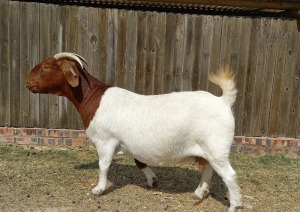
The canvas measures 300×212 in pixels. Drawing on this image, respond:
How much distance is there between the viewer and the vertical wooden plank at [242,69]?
7.11 m

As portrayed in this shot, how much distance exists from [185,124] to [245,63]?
3.29 m

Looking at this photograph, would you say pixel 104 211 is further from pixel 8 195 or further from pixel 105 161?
pixel 8 195

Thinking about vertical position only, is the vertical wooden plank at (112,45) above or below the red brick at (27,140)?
above

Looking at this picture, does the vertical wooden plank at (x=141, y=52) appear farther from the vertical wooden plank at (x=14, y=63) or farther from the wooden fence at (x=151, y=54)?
the vertical wooden plank at (x=14, y=63)

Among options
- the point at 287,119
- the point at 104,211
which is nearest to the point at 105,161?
the point at 104,211

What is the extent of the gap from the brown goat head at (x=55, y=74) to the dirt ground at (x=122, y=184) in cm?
155

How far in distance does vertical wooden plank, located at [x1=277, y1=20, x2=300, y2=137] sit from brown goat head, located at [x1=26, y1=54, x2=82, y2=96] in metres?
4.37

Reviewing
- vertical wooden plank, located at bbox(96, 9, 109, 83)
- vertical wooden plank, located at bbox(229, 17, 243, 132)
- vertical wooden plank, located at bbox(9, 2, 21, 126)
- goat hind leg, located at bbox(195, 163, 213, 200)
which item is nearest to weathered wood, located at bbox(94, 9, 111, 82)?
vertical wooden plank, located at bbox(96, 9, 109, 83)

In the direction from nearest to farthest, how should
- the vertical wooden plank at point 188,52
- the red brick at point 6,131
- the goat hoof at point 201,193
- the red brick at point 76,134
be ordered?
the goat hoof at point 201,193 → the vertical wooden plank at point 188,52 → the red brick at point 6,131 → the red brick at point 76,134

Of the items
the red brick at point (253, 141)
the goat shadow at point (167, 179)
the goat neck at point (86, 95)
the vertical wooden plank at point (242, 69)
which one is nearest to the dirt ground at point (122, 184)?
the goat shadow at point (167, 179)

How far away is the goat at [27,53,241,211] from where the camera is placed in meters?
4.43

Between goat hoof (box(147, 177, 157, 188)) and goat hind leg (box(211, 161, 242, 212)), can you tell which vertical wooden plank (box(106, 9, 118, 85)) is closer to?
goat hoof (box(147, 177, 157, 188))

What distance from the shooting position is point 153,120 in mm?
4684

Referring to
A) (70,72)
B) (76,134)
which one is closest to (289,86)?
(76,134)
